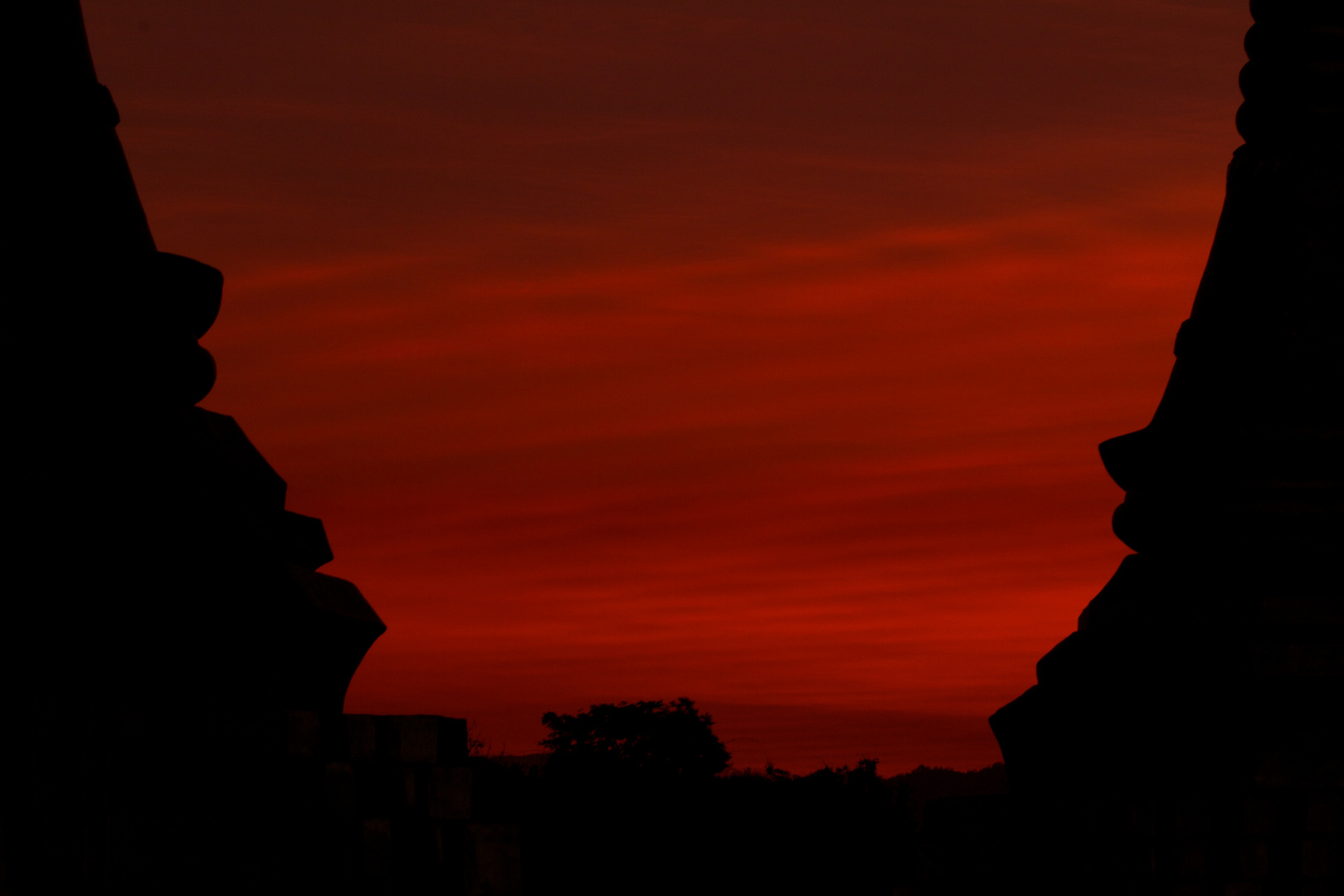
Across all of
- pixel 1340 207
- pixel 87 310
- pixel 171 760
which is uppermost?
pixel 1340 207

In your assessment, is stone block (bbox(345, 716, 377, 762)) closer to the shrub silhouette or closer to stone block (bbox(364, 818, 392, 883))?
stone block (bbox(364, 818, 392, 883))

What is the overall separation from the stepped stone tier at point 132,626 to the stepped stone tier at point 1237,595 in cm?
448

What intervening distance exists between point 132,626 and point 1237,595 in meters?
6.04

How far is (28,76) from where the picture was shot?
9.48m

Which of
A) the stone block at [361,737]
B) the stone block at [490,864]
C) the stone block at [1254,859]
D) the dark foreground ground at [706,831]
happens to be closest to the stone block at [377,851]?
the stone block at [361,737]

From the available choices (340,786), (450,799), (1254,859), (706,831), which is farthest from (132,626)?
(706,831)

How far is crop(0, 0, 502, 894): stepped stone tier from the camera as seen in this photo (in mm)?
8930

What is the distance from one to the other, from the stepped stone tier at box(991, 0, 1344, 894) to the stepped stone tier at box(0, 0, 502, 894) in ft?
14.7

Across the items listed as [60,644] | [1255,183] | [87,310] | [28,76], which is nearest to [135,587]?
[60,644]

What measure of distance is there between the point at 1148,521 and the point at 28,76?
671 cm

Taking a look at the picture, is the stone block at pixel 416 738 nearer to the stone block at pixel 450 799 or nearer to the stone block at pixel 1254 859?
the stone block at pixel 450 799

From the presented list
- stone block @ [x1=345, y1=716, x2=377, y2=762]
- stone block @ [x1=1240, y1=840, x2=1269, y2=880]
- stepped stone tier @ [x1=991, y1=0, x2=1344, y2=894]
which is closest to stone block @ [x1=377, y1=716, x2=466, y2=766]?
stone block @ [x1=345, y1=716, x2=377, y2=762]

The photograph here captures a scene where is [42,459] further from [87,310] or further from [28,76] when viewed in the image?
[28,76]

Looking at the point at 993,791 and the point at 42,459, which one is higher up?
the point at 42,459
